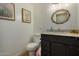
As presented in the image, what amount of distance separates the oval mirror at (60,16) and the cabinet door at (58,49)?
0.34 metres

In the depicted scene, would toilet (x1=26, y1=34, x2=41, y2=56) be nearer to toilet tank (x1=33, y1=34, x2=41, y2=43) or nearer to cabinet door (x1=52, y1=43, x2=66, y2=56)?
toilet tank (x1=33, y1=34, x2=41, y2=43)

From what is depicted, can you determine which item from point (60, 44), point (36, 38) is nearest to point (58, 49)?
point (60, 44)

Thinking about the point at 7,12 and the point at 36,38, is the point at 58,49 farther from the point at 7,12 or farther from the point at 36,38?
the point at 7,12

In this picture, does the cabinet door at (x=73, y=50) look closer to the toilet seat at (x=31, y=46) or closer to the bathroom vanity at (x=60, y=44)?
the bathroom vanity at (x=60, y=44)

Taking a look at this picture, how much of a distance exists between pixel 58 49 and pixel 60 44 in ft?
0.27

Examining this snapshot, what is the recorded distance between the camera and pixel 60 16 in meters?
1.60

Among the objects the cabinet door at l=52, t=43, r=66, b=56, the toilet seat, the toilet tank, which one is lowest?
the cabinet door at l=52, t=43, r=66, b=56

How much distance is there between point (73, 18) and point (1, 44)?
964 millimetres

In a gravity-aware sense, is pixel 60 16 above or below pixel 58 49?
above

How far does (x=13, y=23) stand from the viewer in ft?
5.03

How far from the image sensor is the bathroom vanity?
5.03 ft

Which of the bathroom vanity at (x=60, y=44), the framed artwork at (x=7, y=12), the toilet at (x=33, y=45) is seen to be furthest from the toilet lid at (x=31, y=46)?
the framed artwork at (x=7, y=12)

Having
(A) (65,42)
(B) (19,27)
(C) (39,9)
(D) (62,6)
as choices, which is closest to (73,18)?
(D) (62,6)

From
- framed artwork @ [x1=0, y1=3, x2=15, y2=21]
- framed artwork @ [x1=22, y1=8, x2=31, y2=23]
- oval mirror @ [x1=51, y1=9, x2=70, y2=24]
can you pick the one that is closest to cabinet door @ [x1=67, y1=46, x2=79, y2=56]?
oval mirror @ [x1=51, y1=9, x2=70, y2=24]
